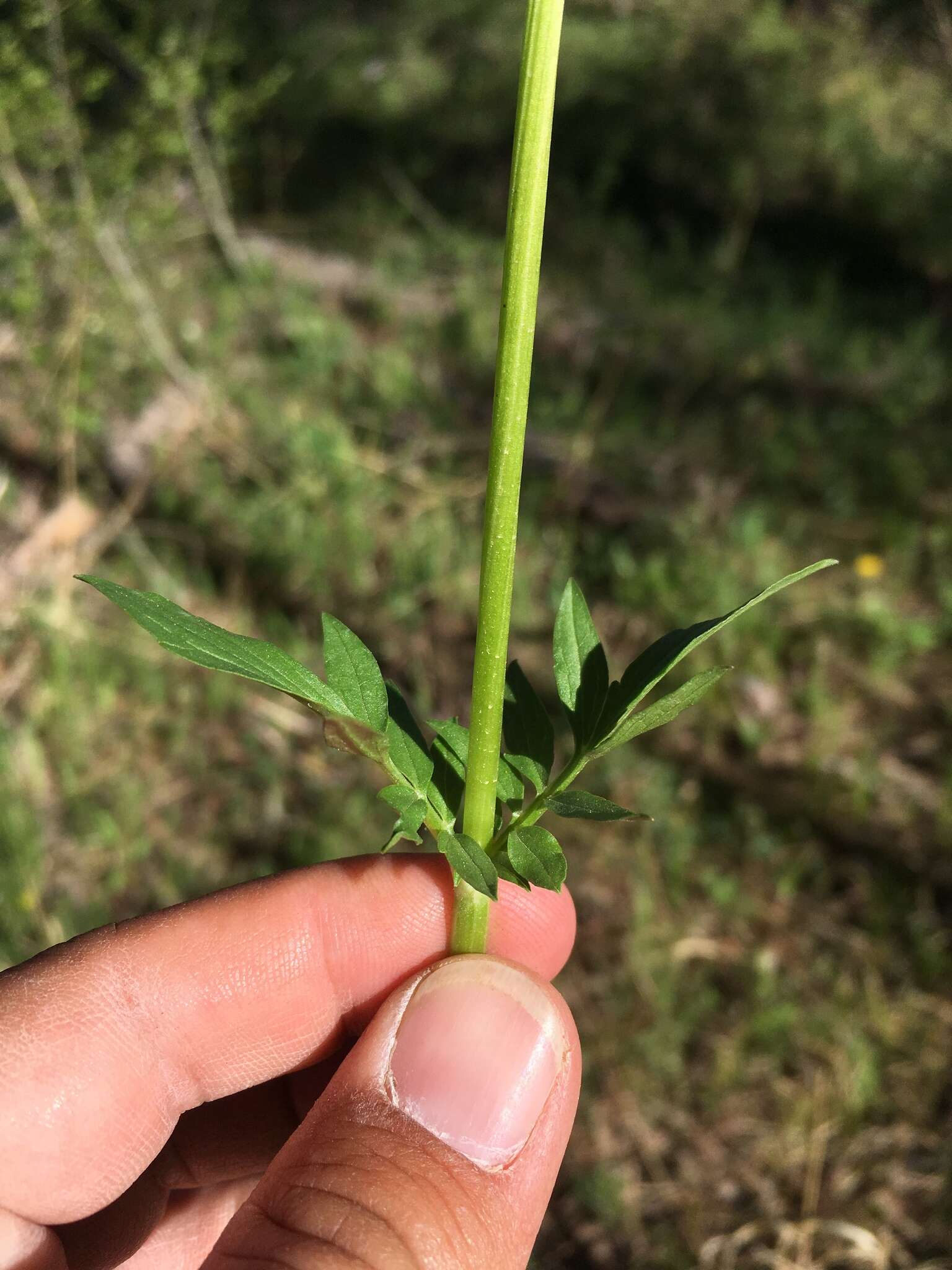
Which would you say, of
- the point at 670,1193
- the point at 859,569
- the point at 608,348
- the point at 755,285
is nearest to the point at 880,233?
the point at 755,285

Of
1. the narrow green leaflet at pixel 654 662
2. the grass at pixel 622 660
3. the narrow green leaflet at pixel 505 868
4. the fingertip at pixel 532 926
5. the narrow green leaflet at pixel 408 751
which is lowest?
the grass at pixel 622 660

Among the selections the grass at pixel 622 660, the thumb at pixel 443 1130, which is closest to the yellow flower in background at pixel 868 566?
the grass at pixel 622 660

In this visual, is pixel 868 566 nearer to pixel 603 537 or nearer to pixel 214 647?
pixel 603 537

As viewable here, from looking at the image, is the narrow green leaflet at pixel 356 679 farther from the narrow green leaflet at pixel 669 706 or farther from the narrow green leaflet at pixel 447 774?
the narrow green leaflet at pixel 669 706

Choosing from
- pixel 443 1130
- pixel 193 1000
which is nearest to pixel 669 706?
pixel 443 1130

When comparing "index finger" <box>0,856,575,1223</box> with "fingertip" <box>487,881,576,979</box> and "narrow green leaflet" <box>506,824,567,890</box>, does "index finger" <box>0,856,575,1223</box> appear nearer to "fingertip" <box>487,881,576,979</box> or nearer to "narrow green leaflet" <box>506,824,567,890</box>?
"fingertip" <box>487,881,576,979</box>

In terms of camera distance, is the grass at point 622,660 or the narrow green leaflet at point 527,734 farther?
the grass at point 622,660

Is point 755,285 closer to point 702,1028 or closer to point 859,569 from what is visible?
point 859,569
